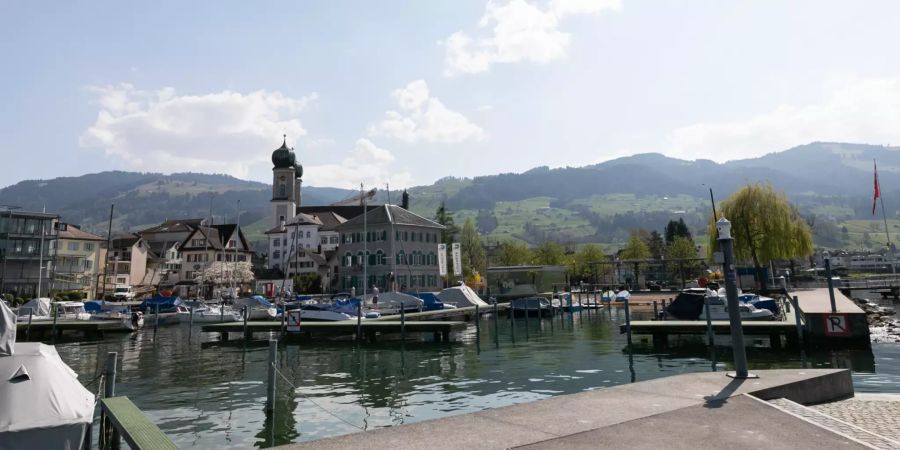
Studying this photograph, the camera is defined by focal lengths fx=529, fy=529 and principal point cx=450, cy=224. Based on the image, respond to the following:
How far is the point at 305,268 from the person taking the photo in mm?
101875

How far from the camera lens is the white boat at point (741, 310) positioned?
3238 cm

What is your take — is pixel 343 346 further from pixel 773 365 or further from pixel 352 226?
pixel 352 226

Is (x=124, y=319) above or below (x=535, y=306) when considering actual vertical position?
above

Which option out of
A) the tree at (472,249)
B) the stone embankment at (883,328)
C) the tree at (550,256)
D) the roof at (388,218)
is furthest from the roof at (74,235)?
the stone embankment at (883,328)

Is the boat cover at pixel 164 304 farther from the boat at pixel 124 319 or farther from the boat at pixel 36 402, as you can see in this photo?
the boat at pixel 36 402

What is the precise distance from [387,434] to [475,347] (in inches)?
910

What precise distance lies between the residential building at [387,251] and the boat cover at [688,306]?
41.0 m

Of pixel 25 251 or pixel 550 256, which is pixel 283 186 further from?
pixel 550 256

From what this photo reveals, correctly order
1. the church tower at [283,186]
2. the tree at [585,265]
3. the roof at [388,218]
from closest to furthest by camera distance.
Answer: the roof at [388,218], the tree at [585,265], the church tower at [283,186]

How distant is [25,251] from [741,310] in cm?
8701

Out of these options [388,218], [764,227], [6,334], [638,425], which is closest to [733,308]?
[638,425]

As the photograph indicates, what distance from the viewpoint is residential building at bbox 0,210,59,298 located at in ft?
235

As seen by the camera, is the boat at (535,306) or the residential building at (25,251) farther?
the residential building at (25,251)

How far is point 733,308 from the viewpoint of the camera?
429 inches
